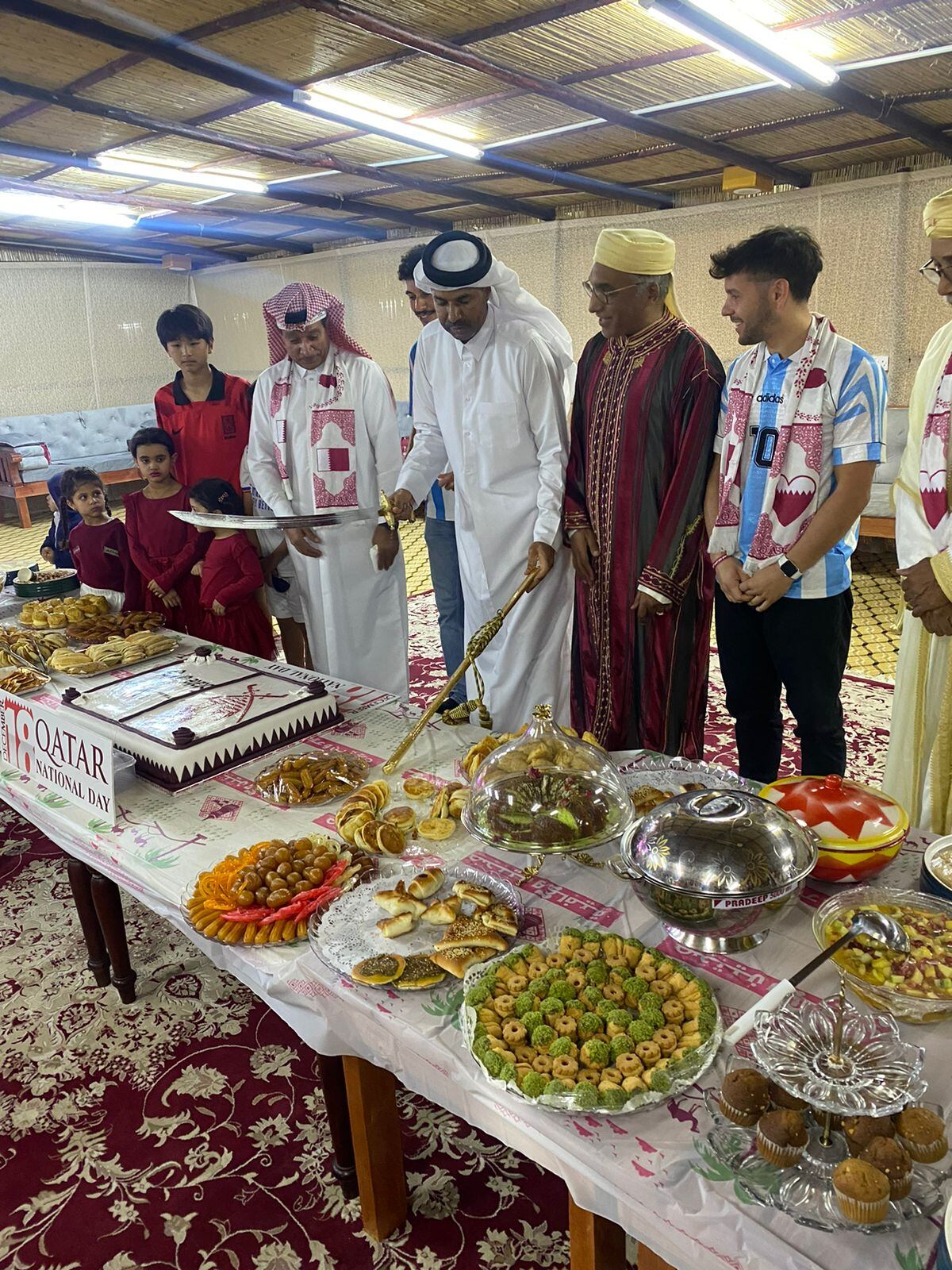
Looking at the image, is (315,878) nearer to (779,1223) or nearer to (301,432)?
(779,1223)

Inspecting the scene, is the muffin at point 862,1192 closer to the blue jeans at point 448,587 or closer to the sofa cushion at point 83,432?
the blue jeans at point 448,587

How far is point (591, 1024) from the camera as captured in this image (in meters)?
1.06

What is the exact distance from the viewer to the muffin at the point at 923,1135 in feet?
2.77

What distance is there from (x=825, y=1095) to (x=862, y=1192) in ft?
0.30

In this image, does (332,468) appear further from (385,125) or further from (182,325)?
(385,125)

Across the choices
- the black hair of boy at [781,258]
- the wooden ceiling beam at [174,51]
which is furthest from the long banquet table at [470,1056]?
the wooden ceiling beam at [174,51]

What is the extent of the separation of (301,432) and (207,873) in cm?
210

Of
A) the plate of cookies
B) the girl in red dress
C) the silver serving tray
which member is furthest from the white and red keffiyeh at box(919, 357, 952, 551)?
the girl in red dress

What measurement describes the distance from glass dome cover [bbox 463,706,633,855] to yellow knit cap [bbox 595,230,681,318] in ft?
4.04

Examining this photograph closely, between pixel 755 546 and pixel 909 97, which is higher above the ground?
pixel 909 97

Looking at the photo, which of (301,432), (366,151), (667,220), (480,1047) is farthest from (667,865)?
(667,220)

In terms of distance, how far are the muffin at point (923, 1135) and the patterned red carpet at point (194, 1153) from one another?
833 mm

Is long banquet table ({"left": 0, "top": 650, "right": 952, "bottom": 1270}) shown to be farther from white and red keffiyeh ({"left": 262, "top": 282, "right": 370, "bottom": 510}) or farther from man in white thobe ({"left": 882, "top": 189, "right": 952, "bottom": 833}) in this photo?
white and red keffiyeh ({"left": 262, "top": 282, "right": 370, "bottom": 510})

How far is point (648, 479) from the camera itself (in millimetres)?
2334
